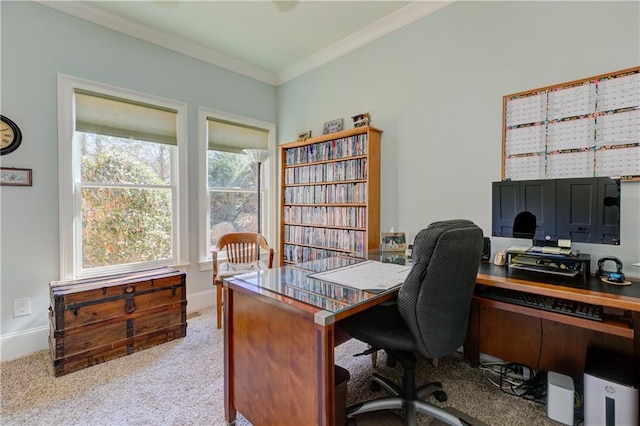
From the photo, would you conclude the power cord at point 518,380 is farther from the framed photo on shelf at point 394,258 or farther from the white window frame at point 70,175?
the white window frame at point 70,175

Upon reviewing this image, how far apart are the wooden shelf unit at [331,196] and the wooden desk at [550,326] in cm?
107

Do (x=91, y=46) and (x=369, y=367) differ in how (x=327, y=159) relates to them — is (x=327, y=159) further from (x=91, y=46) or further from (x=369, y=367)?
(x=91, y=46)

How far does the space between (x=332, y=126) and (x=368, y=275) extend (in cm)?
199

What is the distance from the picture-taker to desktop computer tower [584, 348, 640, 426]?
1.30 m

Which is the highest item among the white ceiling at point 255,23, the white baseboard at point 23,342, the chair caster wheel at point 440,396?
the white ceiling at point 255,23

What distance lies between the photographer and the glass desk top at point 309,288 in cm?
115

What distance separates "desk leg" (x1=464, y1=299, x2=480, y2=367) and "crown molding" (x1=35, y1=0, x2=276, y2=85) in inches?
133

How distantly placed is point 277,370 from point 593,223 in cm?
181

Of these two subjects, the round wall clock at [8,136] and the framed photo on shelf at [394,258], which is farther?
the round wall clock at [8,136]

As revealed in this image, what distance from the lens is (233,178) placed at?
137 inches

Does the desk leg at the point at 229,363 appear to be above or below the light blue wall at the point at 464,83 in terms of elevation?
below

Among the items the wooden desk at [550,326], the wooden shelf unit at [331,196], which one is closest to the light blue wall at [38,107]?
the wooden shelf unit at [331,196]

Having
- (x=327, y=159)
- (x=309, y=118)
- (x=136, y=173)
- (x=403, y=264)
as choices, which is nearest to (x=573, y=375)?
(x=403, y=264)

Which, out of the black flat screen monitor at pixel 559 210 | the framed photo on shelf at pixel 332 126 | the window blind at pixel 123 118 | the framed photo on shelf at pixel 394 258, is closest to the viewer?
the black flat screen monitor at pixel 559 210
